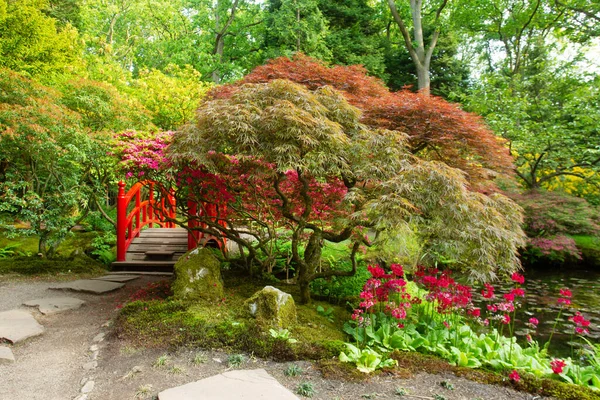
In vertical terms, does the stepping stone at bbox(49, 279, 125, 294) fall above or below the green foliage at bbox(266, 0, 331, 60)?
below

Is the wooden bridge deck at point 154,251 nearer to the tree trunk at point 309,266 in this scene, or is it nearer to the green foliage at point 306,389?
the tree trunk at point 309,266

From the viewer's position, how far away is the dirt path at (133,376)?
8.82 ft

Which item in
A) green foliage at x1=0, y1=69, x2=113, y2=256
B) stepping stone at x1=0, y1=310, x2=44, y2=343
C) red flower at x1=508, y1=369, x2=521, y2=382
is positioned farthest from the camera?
green foliage at x1=0, y1=69, x2=113, y2=256

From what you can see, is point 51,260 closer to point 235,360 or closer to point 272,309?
point 272,309

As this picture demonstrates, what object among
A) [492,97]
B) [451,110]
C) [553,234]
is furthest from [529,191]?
[451,110]

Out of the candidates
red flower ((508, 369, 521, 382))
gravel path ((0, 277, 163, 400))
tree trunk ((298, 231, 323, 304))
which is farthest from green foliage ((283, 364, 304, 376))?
tree trunk ((298, 231, 323, 304))

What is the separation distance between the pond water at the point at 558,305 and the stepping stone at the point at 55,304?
566 centimetres

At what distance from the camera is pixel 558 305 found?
673cm

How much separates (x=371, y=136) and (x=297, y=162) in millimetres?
824

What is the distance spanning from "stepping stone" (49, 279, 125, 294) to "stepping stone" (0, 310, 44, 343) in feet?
3.55

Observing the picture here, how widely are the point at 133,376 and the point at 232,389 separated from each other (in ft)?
2.76

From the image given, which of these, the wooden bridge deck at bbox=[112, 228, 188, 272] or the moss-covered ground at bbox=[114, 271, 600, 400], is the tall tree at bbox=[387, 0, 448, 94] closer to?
the wooden bridge deck at bbox=[112, 228, 188, 272]

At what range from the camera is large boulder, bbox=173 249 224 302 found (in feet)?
14.5

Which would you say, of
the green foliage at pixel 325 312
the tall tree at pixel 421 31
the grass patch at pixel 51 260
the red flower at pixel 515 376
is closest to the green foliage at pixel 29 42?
the grass patch at pixel 51 260
